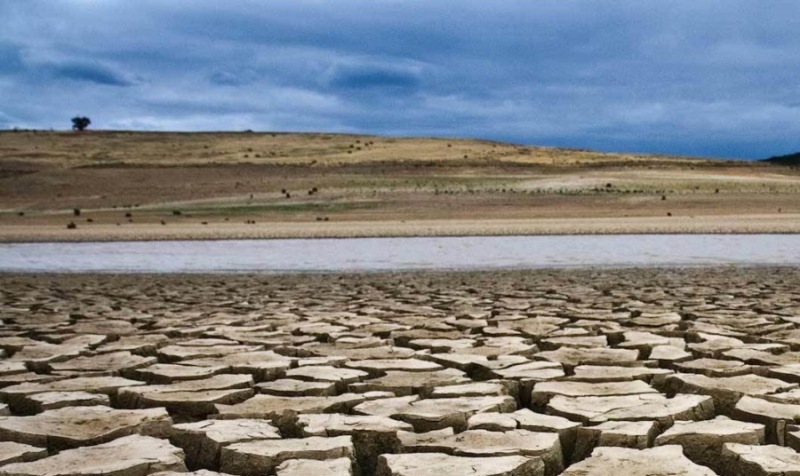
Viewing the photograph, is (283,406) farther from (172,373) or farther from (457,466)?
(457,466)

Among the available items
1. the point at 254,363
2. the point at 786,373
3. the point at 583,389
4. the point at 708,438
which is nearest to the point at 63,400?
the point at 254,363

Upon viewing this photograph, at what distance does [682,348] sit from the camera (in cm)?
432

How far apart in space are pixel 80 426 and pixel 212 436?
0.50 m

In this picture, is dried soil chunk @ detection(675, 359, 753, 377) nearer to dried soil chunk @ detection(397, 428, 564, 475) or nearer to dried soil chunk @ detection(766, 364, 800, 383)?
dried soil chunk @ detection(766, 364, 800, 383)

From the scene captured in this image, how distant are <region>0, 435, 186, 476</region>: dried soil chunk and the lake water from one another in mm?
7654

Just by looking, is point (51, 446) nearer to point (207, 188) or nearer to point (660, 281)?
point (660, 281)

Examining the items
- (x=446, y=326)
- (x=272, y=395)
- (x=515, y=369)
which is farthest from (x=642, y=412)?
(x=446, y=326)

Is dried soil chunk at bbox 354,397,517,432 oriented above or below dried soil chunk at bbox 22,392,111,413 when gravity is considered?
below

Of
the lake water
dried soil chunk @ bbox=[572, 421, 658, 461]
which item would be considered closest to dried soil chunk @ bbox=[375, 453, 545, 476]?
dried soil chunk @ bbox=[572, 421, 658, 461]

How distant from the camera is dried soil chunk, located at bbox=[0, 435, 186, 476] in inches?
97.2

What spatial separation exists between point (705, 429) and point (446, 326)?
2.60 meters

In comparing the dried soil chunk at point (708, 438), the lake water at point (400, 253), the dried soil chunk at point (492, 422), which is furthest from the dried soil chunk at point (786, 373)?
the lake water at point (400, 253)

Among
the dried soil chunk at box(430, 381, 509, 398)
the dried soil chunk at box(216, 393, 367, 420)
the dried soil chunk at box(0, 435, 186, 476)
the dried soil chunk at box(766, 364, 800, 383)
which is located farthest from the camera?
the dried soil chunk at box(766, 364, 800, 383)

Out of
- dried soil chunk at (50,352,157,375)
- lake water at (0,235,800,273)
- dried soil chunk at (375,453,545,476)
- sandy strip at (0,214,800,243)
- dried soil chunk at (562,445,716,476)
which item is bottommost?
lake water at (0,235,800,273)
